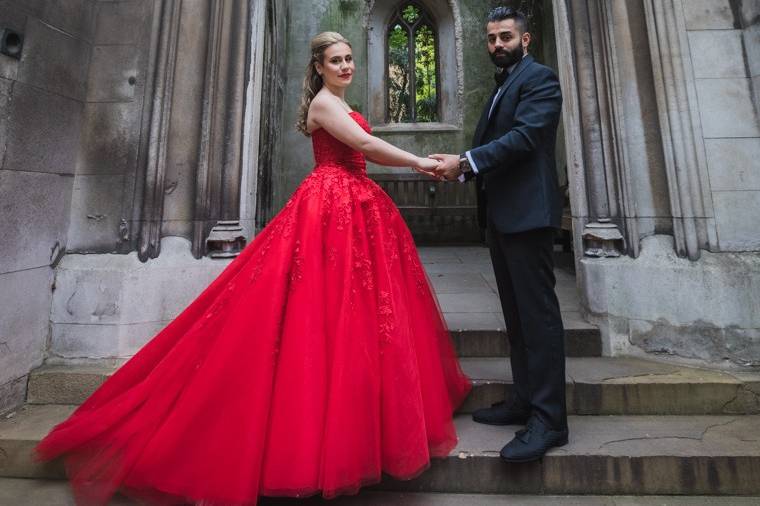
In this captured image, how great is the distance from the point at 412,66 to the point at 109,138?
7.41 meters

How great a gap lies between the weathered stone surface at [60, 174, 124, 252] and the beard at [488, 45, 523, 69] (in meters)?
2.54

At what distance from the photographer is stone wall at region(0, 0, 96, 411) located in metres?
2.14

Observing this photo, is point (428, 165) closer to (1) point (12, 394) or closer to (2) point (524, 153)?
(2) point (524, 153)

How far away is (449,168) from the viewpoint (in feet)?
5.62

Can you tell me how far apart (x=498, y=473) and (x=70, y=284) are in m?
2.75

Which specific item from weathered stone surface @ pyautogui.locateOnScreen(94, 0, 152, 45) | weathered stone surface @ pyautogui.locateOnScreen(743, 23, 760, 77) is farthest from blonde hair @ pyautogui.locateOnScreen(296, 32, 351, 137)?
weathered stone surface @ pyautogui.locateOnScreen(743, 23, 760, 77)

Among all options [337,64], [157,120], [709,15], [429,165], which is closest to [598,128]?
[709,15]

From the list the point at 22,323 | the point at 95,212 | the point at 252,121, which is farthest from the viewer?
the point at 252,121

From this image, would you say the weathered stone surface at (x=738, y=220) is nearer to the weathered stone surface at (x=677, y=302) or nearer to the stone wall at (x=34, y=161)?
the weathered stone surface at (x=677, y=302)

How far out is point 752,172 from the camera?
233 cm

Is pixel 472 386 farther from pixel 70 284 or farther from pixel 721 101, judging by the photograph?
pixel 70 284

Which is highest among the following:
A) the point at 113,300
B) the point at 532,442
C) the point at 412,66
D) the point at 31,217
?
the point at 412,66

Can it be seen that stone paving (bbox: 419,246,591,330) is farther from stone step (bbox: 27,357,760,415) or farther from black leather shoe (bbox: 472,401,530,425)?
black leather shoe (bbox: 472,401,530,425)

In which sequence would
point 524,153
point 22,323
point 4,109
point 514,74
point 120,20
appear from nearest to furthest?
point 524,153 < point 514,74 < point 4,109 < point 22,323 < point 120,20
